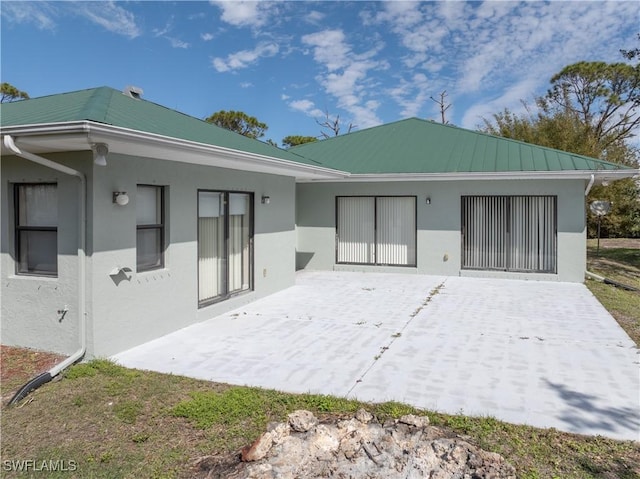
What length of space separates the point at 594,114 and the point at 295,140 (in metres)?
19.6

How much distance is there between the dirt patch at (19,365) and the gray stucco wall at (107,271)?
107 millimetres

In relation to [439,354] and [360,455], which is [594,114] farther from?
[360,455]

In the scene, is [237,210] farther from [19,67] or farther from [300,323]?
[19,67]

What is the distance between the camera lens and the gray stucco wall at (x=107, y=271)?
546 cm

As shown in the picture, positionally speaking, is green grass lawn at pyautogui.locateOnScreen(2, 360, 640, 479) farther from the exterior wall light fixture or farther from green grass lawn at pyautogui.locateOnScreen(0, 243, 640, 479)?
the exterior wall light fixture

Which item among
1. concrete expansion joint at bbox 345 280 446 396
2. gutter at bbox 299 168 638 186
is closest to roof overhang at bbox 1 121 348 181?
concrete expansion joint at bbox 345 280 446 396

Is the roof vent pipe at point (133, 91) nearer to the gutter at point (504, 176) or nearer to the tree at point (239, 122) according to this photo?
the gutter at point (504, 176)

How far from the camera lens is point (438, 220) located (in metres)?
12.6

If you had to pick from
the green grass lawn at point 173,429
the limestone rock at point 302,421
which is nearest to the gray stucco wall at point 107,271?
the green grass lawn at point 173,429

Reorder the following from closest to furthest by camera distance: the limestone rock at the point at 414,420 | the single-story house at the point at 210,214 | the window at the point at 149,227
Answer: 1. the limestone rock at the point at 414,420
2. the single-story house at the point at 210,214
3. the window at the point at 149,227

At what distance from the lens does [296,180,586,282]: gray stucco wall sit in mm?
11508

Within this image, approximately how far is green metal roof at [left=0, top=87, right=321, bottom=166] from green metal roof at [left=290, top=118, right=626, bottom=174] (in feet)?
18.8

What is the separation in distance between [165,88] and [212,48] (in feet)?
17.1

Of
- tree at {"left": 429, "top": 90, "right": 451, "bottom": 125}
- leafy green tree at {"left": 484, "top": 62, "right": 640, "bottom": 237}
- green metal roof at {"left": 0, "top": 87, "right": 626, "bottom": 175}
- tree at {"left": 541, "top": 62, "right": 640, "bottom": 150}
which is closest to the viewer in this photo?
green metal roof at {"left": 0, "top": 87, "right": 626, "bottom": 175}
